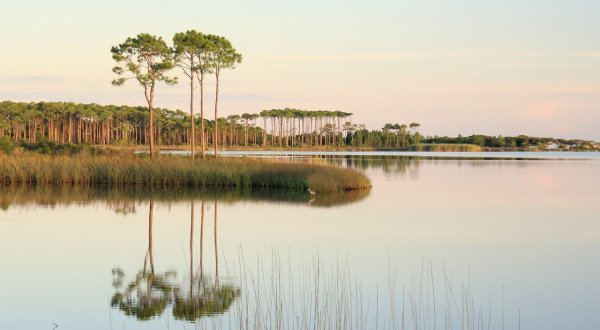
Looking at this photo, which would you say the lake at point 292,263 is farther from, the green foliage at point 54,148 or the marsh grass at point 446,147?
the marsh grass at point 446,147

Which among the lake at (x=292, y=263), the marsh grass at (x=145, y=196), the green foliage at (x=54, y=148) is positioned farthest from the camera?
the green foliage at (x=54, y=148)

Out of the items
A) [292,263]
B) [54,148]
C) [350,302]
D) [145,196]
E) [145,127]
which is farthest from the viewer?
[145,127]

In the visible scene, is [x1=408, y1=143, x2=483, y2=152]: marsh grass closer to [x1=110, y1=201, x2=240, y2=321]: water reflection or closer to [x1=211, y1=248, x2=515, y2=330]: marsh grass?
[x1=211, y1=248, x2=515, y2=330]: marsh grass

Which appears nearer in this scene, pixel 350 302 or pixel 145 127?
pixel 350 302

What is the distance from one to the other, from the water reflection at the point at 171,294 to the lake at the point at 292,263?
0.03m

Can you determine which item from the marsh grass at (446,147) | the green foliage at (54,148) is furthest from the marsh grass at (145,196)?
the marsh grass at (446,147)

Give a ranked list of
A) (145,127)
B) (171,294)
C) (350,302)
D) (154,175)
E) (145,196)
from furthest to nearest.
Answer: (145,127) < (154,175) < (145,196) < (171,294) < (350,302)

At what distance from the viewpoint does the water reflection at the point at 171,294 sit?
28.1 feet

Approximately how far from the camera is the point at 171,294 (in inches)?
368

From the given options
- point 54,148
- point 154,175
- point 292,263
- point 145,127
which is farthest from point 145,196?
point 145,127

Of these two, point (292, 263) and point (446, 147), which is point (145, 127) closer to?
point (446, 147)

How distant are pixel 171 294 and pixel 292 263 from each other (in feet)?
9.65

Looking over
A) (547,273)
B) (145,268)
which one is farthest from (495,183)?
(145,268)

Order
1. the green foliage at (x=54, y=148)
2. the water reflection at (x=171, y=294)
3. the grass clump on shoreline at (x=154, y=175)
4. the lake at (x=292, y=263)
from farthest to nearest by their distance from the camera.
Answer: the green foliage at (x=54, y=148) → the grass clump on shoreline at (x=154, y=175) → the water reflection at (x=171, y=294) → the lake at (x=292, y=263)
